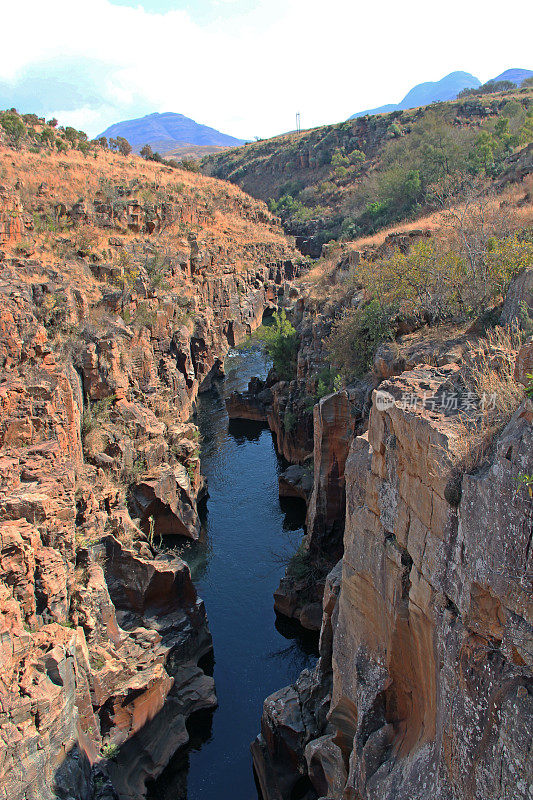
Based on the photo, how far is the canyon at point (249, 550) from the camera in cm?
761

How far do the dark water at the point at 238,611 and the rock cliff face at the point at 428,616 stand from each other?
397 centimetres

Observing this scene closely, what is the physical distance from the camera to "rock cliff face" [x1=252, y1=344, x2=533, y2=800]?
262 inches

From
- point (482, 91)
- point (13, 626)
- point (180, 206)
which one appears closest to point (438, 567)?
point (13, 626)

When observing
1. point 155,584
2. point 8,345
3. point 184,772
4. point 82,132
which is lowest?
point 184,772

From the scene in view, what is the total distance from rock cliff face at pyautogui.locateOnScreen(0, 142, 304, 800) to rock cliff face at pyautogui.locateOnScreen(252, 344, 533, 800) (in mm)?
5009

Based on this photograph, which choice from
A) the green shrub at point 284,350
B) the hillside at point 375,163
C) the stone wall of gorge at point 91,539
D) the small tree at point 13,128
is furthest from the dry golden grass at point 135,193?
the green shrub at point 284,350

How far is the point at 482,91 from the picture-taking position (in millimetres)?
95062

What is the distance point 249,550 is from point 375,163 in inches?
2782

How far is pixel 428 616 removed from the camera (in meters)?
8.86

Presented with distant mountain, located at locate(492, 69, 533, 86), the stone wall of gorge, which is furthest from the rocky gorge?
distant mountain, located at locate(492, 69, 533, 86)

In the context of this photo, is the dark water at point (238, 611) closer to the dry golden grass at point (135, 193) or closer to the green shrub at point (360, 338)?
the green shrub at point (360, 338)

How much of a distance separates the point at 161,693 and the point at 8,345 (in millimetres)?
13183

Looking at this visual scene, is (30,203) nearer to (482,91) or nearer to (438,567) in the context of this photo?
(438,567)

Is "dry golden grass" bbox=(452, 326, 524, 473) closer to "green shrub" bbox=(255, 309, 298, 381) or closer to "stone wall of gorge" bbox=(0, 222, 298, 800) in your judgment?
"stone wall of gorge" bbox=(0, 222, 298, 800)
